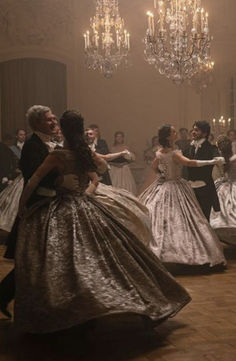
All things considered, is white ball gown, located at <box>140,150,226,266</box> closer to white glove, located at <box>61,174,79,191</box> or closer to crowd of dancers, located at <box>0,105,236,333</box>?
crowd of dancers, located at <box>0,105,236,333</box>

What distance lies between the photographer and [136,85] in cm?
1018

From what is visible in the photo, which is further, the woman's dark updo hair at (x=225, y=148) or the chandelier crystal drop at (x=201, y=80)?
the chandelier crystal drop at (x=201, y=80)

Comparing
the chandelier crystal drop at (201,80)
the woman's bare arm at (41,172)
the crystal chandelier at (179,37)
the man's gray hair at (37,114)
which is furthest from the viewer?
the chandelier crystal drop at (201,80)

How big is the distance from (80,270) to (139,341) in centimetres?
48

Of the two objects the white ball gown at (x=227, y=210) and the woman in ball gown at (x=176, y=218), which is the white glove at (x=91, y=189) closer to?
the woman in ball gown at (x=176, y=218)

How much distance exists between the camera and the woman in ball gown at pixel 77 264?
284cm

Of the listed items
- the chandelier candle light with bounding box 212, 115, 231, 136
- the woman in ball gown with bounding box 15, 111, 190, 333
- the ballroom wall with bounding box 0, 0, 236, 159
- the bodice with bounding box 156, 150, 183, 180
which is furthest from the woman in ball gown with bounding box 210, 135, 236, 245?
the ballroom wall with bounding box 0, 0, 236, 159

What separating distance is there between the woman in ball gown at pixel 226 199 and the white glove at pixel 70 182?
8.50 ft

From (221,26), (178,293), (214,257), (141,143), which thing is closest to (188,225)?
(214,257)

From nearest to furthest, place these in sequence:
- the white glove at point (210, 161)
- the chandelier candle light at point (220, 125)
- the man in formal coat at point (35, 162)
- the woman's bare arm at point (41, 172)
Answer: the woman's bare arm at point (41, 172) → the man in formal coat at point (35, 162) → the white glove at point (210, 161) → the chandelier candle light at point (220, 125)

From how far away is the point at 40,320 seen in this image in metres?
2.86

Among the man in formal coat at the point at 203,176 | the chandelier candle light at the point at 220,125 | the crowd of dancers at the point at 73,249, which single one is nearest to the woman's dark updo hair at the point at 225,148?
the man in formal coat at the point at 203,176

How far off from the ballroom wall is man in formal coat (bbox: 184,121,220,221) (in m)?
4.75

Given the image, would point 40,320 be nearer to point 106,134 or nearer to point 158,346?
point 158,346
